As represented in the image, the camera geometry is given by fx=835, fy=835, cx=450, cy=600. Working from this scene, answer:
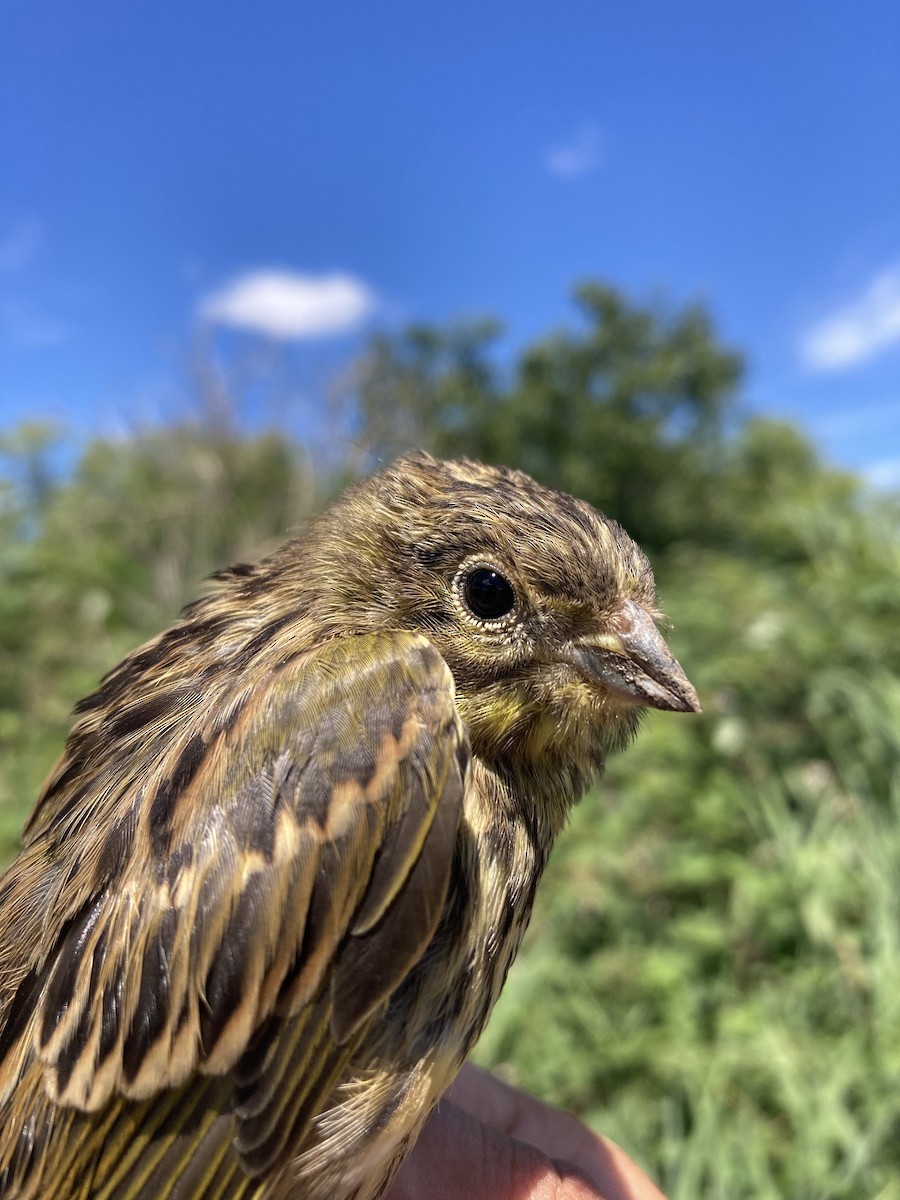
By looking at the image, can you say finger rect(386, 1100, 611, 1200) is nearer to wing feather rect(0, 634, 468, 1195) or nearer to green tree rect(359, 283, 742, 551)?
wing feather rect(0, 634, 468, 1195)

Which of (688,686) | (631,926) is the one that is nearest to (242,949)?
(688,686)

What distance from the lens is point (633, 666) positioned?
4.62ft

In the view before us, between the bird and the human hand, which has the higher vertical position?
the bird

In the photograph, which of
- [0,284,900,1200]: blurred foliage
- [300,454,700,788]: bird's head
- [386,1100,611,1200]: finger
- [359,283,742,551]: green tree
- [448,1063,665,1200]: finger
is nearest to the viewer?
[300,454,700,788]: bird's head

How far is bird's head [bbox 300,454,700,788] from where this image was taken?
1381 millimetres

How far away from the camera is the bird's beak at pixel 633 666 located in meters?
1.39

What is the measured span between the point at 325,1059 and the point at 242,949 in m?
0.22

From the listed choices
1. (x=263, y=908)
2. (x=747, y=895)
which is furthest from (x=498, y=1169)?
(x=747, y=895)

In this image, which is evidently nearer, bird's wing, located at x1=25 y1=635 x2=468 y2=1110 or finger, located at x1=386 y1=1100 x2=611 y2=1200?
bird's wing, located at x1=25 y1=635 x2=468 y2=1110

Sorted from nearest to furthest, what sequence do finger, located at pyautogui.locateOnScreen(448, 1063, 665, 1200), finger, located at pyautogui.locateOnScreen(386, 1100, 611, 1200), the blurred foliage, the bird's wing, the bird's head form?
the bird's wing → the bird's head → finger, located at pyautogui.locateOnScreen(386, 1100, 611, 1200) → finger, located at pyautogui.locateOnScreen(448, 1063, 665, 1200) → the blurred foliage

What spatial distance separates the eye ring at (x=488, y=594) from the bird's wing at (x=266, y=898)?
22 cm

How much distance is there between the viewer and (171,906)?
113cm

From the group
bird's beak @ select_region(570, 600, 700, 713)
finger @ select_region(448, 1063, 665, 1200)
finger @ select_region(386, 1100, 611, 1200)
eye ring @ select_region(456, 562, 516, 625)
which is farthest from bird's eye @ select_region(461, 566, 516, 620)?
finger @ select_region(448, 1063, 665, 1200)

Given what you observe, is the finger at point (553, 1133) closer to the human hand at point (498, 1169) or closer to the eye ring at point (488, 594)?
the human hand at point (498, 1169)
